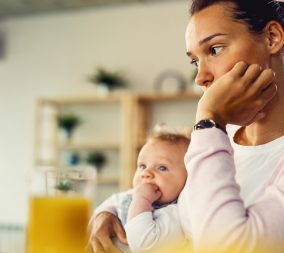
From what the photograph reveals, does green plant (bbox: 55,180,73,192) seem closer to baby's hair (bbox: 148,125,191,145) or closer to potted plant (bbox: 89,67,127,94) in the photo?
baby's hair (bbox: 148,125,191,145)

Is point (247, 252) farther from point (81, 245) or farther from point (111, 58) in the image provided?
point (111, 58)

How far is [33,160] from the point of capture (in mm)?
5379

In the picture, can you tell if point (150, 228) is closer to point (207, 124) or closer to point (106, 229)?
point (106, 229)

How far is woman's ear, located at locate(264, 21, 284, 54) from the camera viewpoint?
0.83 m

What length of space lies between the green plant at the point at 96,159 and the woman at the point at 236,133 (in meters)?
4.09

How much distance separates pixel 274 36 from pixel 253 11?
0.05m

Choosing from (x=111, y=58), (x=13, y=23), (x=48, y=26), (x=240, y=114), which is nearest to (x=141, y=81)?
(x=111, y=58)

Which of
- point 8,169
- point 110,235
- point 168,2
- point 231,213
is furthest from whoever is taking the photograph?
point 8,169

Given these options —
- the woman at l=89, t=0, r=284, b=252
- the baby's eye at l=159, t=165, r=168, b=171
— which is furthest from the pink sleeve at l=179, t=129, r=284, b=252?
the baby's eye at l=159, t=165, r=168, b=171

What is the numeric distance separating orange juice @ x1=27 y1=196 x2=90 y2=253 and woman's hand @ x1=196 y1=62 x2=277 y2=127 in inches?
7.7

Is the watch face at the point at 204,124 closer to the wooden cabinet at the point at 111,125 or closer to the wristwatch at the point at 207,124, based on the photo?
the wristwatch at the point at 207,124

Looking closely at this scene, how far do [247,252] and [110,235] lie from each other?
357 mm

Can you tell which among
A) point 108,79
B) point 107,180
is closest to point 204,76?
point 107,180

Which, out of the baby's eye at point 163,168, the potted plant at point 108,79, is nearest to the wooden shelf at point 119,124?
the potted plant at point 108,79
